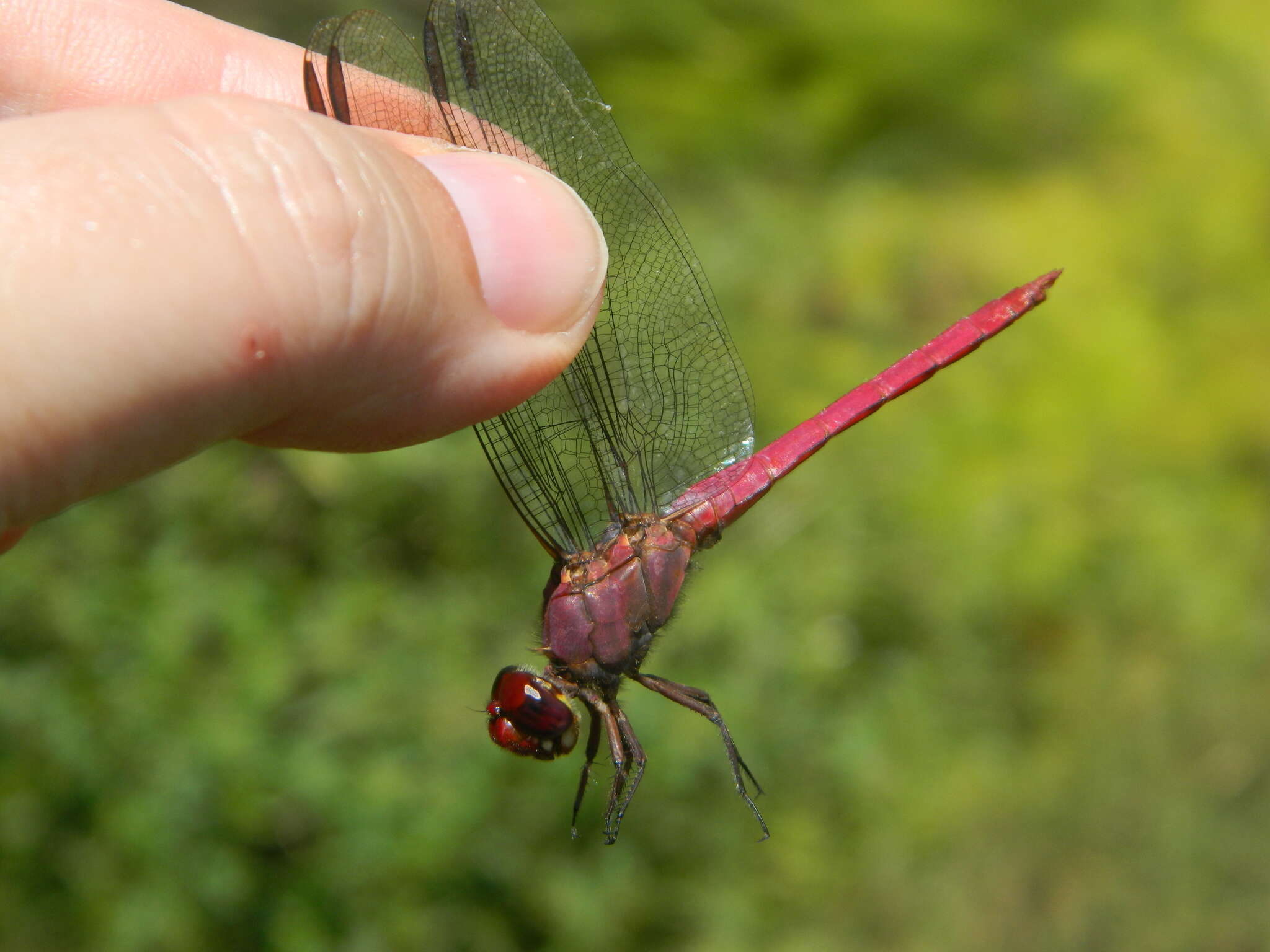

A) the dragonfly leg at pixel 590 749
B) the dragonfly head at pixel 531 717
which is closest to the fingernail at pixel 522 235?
the dragonfly head at pixel 531 717

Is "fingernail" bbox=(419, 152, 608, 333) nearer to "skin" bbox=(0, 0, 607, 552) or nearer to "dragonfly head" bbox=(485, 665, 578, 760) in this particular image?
"skin" bbox=(0, 0, 607, 552)

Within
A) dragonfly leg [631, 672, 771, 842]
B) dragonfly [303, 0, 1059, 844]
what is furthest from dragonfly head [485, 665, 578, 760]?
dragonfly leg [631, 672, 771, 842]

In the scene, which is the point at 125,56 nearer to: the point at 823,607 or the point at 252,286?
the point at 252,286

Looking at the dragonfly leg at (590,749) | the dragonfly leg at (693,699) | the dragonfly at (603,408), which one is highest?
the dragonfly at (603,408)

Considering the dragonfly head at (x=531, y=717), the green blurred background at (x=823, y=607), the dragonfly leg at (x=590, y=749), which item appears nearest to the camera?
the dragonfly head at (x=531, y=717)

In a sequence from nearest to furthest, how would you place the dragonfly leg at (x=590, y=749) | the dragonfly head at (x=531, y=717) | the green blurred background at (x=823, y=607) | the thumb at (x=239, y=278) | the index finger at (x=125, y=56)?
the thumb at (x=239, y=278)
the dragonfly head at (x=531, y=717)
the dragonfly leg at (x=590, y=749)
the index finger at (x=125, y=56)
the green blurred background at (x=823, y=607)

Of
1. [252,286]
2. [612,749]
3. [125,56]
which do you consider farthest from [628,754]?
[125,56]

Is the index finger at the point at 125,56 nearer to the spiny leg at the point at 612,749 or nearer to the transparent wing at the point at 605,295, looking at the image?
the transparent wing at the point at 605,295
